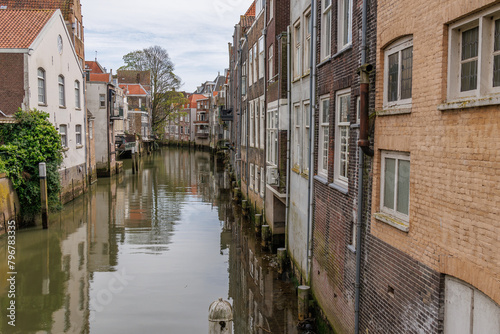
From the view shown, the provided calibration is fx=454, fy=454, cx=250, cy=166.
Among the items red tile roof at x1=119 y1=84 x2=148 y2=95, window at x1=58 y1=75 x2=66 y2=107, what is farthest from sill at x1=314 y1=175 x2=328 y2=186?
red tile roof at x1=119 y1=84 x2=148 y2=95

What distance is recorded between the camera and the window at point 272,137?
17.2m

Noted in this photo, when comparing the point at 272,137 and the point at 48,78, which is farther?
the point at 48,78

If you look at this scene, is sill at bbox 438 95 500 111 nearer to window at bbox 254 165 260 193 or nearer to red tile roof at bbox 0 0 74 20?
window at bbox 254 165 260 193

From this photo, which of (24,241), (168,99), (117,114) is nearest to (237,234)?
(24,241)

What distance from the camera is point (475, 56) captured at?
493 centimetres

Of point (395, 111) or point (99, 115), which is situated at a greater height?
point (99, 115)

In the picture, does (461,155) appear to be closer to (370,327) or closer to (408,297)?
(408,297)

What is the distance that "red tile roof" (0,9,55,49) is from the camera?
2209cm

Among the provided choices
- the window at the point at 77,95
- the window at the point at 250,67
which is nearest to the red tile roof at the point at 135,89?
the window at the point at 77,95

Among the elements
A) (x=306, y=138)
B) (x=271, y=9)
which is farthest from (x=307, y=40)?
(x=271, y=9)

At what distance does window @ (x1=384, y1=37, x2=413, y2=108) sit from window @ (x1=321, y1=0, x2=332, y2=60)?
3.60 meters

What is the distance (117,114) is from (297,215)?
36.3m

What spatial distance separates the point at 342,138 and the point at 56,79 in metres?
21.6

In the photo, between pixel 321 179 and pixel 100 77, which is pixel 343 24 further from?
pixel 100 77
